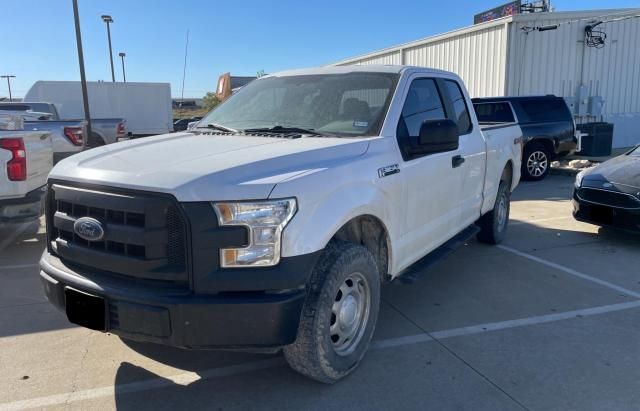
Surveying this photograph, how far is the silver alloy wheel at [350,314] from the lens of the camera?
3.16 metres

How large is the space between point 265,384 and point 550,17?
1680cm

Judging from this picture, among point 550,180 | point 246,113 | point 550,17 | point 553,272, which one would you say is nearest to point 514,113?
point 550,180

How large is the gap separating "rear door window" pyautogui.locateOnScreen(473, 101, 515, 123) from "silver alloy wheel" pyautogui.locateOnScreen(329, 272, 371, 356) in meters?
9.88

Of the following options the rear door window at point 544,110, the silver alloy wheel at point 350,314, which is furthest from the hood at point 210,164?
the rear door window at point 544,110

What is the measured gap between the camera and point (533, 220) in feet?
26.7

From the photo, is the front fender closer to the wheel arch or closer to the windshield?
the wheel arch

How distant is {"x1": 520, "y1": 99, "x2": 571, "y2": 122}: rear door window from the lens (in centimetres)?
1248

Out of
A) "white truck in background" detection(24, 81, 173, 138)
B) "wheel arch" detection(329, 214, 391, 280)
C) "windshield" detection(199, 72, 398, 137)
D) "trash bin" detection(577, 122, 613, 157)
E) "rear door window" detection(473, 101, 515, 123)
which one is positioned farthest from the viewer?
"white truck in background" detection(24, 81, 173, 138)

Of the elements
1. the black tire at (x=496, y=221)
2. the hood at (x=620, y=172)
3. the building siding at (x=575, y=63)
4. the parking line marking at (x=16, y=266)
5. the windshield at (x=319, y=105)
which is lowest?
the parking line marking at (x=16, y=266)

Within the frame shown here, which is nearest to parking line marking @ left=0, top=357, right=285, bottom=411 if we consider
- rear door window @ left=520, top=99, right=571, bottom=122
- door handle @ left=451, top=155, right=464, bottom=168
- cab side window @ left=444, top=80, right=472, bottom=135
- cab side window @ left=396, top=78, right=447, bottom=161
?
cab side window @ left=396, top=78, right=447, bottom=161

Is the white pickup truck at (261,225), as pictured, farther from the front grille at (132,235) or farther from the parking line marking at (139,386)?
the parking line marking at (139,386)

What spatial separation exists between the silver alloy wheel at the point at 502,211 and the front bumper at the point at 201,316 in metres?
4.32

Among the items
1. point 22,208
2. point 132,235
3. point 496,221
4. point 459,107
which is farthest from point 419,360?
point 22,208

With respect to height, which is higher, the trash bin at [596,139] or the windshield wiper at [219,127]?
the windshield wiper at [219,127]
